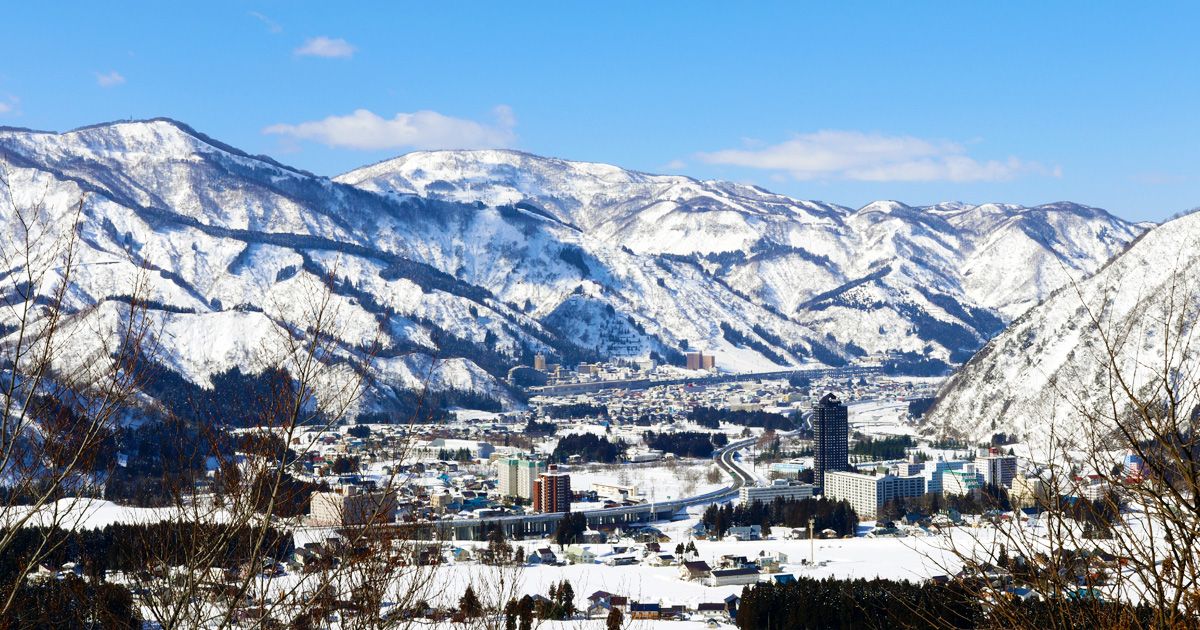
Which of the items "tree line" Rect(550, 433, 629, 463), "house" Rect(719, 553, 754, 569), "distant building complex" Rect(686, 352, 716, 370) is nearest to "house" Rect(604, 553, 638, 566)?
"house" Rect(719, 553, 754, 569)

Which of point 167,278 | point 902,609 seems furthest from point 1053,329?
point 167,278

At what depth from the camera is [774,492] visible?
6800cm

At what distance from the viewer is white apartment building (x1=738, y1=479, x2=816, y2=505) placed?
6669cm

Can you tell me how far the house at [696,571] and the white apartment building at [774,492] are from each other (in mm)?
19015

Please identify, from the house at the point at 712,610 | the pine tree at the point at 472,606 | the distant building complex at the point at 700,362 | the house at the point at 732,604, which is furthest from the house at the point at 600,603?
the distant building complex at the point at 700,362

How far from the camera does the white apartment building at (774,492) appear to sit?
219 feet

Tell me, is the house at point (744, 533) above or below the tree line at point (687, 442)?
below

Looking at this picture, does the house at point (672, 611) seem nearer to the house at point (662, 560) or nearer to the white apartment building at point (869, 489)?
the house at point (662, 560)

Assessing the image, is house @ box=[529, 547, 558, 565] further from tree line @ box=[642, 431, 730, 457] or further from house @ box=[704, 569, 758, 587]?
tree line @ box=[642, 431, 730, 457]

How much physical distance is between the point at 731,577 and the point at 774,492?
24190 millimetres

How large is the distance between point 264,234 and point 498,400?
61568 mm

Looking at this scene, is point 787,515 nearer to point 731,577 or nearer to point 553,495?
point 553,495

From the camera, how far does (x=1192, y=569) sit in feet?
21.9

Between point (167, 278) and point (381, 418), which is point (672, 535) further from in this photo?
point (167, 278)
